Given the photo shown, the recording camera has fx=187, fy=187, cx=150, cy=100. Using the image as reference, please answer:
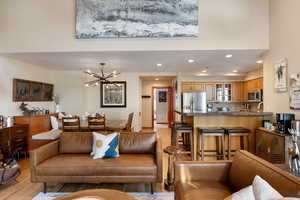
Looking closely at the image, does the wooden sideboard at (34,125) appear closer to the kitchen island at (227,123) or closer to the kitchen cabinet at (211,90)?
the kitchen island at (227,123)

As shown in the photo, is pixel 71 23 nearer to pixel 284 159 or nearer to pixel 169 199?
pixel 169 199

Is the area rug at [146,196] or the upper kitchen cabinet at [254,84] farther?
the upper kitchen cabinet at [254,84]

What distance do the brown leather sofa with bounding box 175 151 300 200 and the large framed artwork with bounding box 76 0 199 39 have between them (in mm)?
2690

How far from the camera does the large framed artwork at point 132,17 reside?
384cm

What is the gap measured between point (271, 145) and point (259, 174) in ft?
6.12

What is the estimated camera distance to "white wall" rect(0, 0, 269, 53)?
3801 mm

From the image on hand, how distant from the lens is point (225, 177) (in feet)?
6.97

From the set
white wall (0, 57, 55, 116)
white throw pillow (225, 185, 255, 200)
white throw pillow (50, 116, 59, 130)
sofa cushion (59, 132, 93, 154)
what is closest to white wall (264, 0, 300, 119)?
white throw pillow (225, 185, 255, 200)

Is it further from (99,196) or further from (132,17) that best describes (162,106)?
(99,196)

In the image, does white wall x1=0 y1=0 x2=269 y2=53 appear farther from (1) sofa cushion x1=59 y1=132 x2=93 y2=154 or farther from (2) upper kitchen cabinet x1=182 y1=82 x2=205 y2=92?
(2) upper kitchen cabinet x1=182 y1=82 x2=205 y2=92

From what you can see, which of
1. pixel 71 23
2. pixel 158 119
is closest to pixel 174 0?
pixel 71 23

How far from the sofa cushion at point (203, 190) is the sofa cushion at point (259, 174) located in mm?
141

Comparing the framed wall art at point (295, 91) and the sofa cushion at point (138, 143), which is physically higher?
the framed wall art at point (295, 91)

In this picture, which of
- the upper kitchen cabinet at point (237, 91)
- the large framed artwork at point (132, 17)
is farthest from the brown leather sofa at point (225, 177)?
the upper kitchen cabinet at point (237, 91)
